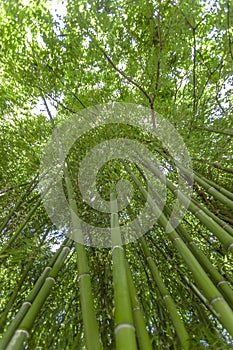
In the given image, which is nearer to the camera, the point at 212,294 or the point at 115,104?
the point at 212,294

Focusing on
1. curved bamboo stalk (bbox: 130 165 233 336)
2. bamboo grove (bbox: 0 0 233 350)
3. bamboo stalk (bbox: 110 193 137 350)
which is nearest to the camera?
bamboo stalk (bbox: 110 193 137 350)

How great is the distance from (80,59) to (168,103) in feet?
3.08

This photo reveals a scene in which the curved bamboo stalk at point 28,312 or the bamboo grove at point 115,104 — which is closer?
the curved bamboo stalk at point 28,312

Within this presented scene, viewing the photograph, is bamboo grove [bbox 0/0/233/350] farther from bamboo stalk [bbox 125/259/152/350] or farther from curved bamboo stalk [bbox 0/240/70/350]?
bamboo stalk [bbox 125/259/152/350]

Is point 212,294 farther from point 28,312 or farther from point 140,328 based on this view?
point 28,312

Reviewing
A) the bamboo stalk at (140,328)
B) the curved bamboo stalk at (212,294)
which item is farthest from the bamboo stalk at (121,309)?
the curved bamboo stalk at (212,294)

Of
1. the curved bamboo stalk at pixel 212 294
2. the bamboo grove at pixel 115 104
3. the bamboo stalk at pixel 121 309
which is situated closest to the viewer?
the bamboo stalk at pixel 121 309

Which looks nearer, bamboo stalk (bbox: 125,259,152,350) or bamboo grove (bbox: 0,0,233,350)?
bamboo stalk (bbox: 125,259,152,350)

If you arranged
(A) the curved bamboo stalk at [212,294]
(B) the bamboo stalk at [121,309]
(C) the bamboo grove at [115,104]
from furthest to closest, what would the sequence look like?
(C) the bamboo grove at [115,104], (A) the curved bamboo stalk at [212,294], (B) the bamboo stalk at [121,309]

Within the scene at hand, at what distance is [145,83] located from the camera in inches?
98.7

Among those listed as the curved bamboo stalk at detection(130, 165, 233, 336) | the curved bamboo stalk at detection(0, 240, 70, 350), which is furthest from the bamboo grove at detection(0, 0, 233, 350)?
the curved bamboo stalk at detection(130, 165, 233, 336)

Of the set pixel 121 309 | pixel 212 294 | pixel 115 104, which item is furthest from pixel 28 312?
pixel 115 104

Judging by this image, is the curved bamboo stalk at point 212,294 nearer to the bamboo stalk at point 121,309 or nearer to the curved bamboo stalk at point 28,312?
the bamboo stalk at point 121,309

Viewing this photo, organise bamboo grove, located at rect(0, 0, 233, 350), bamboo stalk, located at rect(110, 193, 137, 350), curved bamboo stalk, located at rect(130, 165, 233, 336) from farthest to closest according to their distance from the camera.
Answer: bamboo grove, located at rect(0, 0, 233, 350) → curved bamboo stalk, located at rect(130, 165, 233, 336) → bamboo stalk, located at rect(110, 193, 137, 350)
